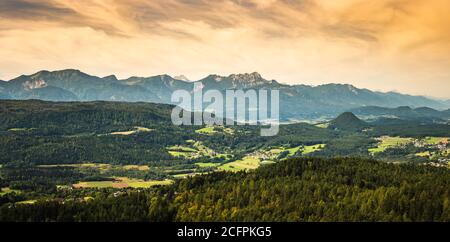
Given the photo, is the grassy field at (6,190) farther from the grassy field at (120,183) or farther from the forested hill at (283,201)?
the forested hill at (283,201)

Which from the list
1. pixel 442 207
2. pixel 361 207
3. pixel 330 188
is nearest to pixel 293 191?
pixel 330 188

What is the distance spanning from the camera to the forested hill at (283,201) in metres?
89.9

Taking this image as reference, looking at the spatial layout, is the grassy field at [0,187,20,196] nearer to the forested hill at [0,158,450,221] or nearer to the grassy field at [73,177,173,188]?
the grassy field at [73,177,173,188]

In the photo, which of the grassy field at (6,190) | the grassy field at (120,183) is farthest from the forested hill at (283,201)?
the grassy field at (120,183)

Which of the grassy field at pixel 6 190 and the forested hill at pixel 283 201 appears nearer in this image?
the forested hill at pixel 283 201

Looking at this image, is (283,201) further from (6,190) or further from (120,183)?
(6,190)

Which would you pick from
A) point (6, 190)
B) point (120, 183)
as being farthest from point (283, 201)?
point (6, 190)

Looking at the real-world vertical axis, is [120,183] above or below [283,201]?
below

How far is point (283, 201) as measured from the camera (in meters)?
100

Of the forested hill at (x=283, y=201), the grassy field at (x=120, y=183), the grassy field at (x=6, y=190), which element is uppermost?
the forested hill at (x=283, y=201)

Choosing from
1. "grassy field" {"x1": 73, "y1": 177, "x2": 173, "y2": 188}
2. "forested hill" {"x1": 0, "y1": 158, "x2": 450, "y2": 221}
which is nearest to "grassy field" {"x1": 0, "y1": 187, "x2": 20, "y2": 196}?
"grassy field" {"x1": 73, "y1": 177, "x2": 173, "y2": 188}
